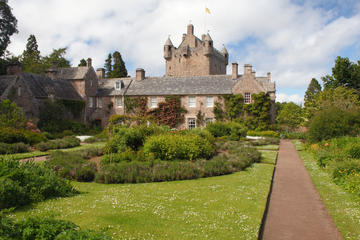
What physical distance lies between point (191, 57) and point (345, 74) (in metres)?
21.8

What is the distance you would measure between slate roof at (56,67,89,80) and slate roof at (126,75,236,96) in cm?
587

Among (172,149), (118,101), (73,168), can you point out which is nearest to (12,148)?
(73,168)

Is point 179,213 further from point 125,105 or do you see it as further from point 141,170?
point 125,105

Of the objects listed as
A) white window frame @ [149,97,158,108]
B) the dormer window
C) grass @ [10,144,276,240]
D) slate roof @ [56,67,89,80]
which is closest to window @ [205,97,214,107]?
white window frame @ [149,97,158,108]

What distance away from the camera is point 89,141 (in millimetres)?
23984

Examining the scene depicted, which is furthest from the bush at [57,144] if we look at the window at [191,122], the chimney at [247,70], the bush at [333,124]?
the chimney at [247,70]

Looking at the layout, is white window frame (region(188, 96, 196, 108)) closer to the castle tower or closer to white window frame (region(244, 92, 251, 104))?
white window frame (region(244, 92, 251, 104))

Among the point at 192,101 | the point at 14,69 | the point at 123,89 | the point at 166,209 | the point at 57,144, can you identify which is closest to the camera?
the point at 166,209

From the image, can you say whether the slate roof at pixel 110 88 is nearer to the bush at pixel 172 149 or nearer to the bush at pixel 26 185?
the bush at pixel 172 149

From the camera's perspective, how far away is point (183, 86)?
1353 inches

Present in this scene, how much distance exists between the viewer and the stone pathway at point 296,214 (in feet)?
19.1

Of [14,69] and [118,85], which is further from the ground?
[14,69]

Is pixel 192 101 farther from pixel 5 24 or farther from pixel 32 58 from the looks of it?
pixel 32 58

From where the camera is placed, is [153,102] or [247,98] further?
[153,102]
